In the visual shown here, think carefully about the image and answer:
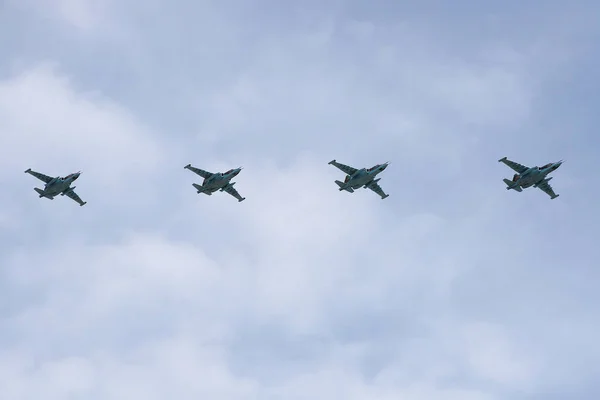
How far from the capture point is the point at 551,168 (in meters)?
199

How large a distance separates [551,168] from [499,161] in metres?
10.8

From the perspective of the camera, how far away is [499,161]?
653ft
